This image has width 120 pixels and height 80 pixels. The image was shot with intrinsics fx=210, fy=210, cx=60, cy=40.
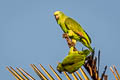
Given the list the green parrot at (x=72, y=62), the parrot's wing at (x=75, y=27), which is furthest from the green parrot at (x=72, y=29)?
the green parrot at (x=72, y=62)

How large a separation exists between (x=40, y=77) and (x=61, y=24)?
2.14 feet

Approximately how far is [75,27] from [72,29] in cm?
6

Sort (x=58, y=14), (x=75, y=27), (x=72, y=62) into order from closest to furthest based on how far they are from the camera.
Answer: (x=72, y=62)
(x=75, y=27)
(x=58, y=14)

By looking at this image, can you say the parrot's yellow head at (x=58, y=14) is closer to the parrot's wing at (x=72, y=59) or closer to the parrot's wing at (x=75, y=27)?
the parrot's wing at (x=75, y=27)

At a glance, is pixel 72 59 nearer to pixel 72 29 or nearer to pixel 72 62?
pixel 72 62

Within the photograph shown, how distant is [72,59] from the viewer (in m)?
1.64

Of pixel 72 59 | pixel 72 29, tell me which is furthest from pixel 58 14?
pixel 72 59

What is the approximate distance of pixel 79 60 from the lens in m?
1.65

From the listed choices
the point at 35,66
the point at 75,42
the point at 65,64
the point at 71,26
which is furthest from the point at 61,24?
the point at 65,64

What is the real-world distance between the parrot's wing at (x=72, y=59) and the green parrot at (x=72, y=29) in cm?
18

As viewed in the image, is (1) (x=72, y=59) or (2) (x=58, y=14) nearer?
(1) (x=72, y=59)

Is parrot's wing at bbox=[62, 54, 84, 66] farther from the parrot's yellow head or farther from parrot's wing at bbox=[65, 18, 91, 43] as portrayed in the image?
the parrot's yellow head

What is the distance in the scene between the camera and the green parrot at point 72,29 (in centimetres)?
197

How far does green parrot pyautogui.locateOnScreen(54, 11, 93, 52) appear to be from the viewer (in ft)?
6.46
